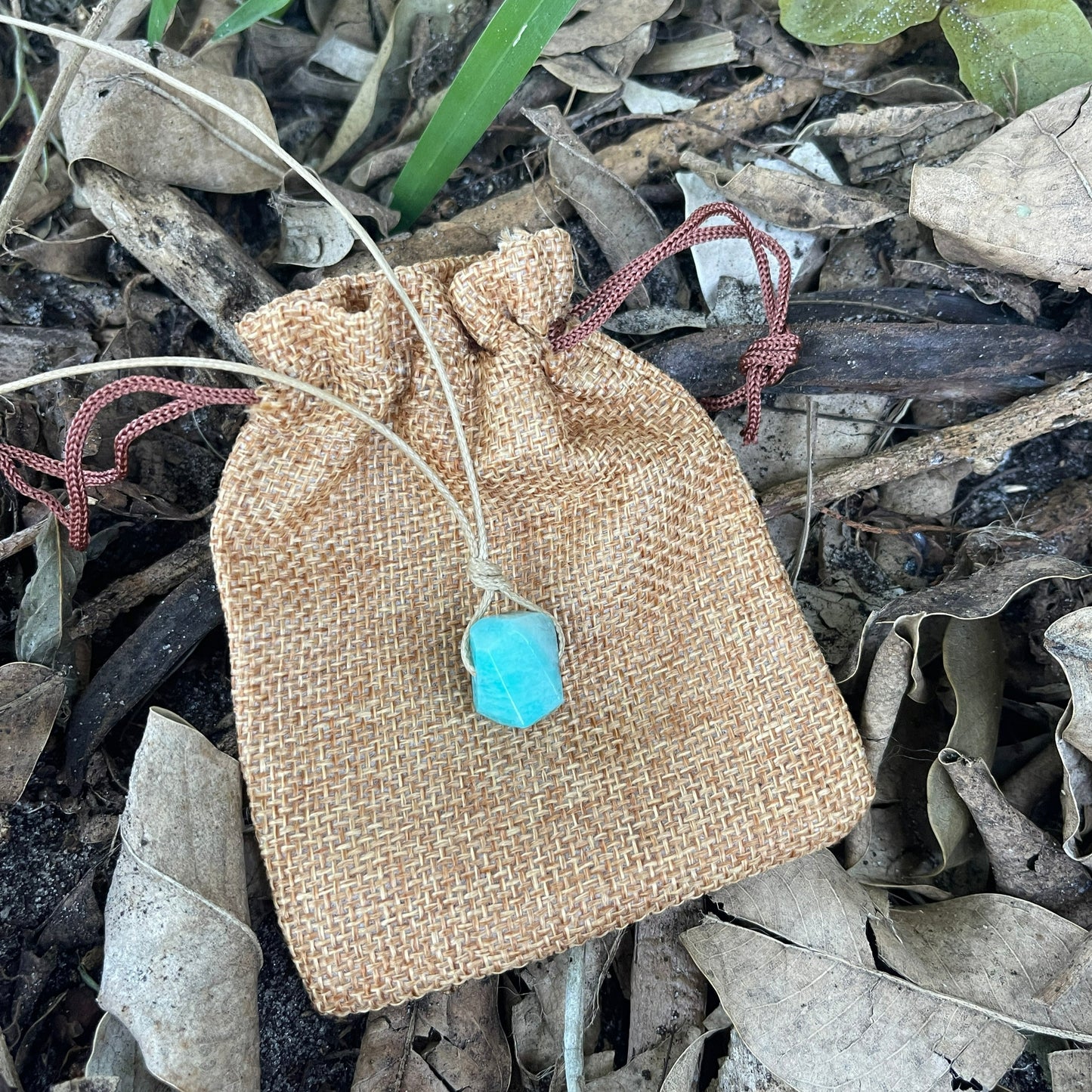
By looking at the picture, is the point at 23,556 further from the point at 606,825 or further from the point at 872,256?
the point at 872,256

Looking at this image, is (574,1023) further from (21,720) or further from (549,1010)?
(21,720)

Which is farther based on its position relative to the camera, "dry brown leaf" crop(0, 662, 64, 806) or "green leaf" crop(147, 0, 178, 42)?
"green leaf" crop(147, 0, 178, 42)

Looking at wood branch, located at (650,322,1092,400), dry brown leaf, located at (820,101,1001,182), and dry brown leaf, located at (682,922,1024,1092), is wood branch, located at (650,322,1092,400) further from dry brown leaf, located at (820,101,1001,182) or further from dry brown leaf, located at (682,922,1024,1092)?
dry brown leaf, located at (682,922,1024,1092)

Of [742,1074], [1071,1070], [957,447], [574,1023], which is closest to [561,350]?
[957,447]

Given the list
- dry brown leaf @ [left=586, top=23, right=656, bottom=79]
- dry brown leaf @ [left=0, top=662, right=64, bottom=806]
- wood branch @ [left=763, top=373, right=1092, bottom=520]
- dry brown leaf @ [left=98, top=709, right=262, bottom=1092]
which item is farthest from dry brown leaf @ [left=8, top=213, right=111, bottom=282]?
wood branch @ [left=763, top=373, right=1092, bottom=520]

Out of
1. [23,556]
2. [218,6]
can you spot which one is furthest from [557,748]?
[218,6]

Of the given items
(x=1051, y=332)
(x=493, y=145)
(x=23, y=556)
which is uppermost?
(x=493, y=145)

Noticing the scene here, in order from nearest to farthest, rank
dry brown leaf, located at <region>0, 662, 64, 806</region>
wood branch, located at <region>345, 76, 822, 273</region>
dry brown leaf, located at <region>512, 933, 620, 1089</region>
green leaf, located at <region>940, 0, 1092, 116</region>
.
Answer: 1. dry brown leaf, located at <region>0, 662, 64, 806</region>
2. dry brown leaf, located at <region>512, 933, 620, 1089</region>
3. green leaf, located at <region>940, 0, 1092, 116</region>
4. wood branch, located at <region>345, 76, 822, 273</region>
